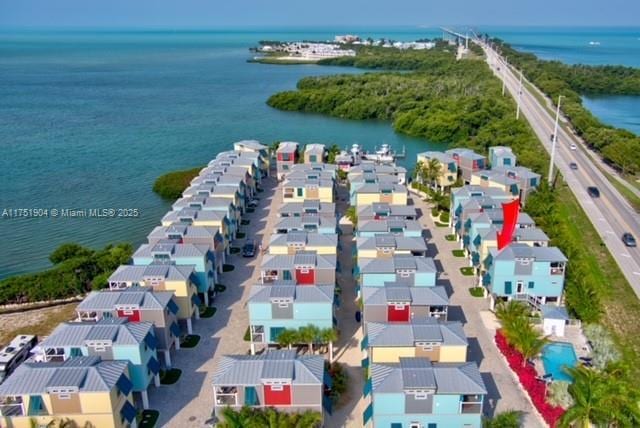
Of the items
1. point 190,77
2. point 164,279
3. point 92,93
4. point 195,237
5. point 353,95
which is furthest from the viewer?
point 190,77

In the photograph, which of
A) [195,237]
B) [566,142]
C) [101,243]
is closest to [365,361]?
[195,237]

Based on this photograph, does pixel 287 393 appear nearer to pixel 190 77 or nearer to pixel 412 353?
pixel 412 353

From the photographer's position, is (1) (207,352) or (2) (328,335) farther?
(1) (207,352)

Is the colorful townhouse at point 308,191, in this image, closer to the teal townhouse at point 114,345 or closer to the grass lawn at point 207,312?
the grass lawn at point 207,312

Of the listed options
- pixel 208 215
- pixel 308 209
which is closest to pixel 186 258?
pixel 208 215

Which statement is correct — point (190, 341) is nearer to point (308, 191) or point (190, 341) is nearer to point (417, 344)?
point (417, 344)

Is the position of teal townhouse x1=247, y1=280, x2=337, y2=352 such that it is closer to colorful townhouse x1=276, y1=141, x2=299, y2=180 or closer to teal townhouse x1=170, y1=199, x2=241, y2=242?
teal townhouse x1=170, y1=199, x2=241, y2=242
